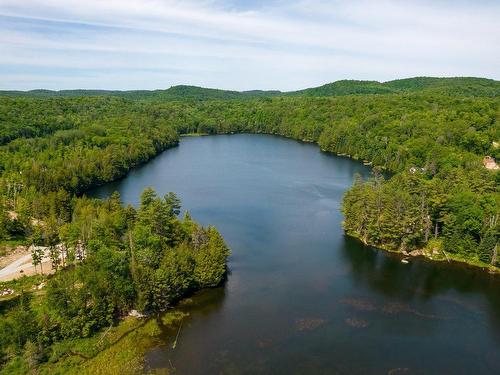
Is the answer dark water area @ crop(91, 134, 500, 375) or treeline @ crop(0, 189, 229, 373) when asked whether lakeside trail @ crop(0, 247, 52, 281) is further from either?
dark water area @ crop(91, 134, 500, 375)

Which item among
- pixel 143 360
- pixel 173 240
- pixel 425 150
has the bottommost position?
pixel 143 360

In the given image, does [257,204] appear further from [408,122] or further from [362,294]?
[408,122]

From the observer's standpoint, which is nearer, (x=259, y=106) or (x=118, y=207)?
(x=118, y=207)

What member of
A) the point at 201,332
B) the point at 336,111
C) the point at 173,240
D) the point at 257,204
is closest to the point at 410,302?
the point at 201,332

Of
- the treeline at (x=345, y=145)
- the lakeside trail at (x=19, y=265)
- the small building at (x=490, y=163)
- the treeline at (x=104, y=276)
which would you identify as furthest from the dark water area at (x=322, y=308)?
the small building at (x=490, y=163)

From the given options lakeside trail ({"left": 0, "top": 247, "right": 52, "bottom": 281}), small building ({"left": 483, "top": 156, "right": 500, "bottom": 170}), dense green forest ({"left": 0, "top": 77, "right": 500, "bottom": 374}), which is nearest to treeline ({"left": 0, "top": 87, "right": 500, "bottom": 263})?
dense green forest ({"left": 0, "top": 77, "right": 500, "bottom": 374})

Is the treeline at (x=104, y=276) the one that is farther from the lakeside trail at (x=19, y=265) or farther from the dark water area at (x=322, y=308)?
the dark water area at (x=322, y=308)

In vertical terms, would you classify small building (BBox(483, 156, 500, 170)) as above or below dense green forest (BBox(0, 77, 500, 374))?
above
